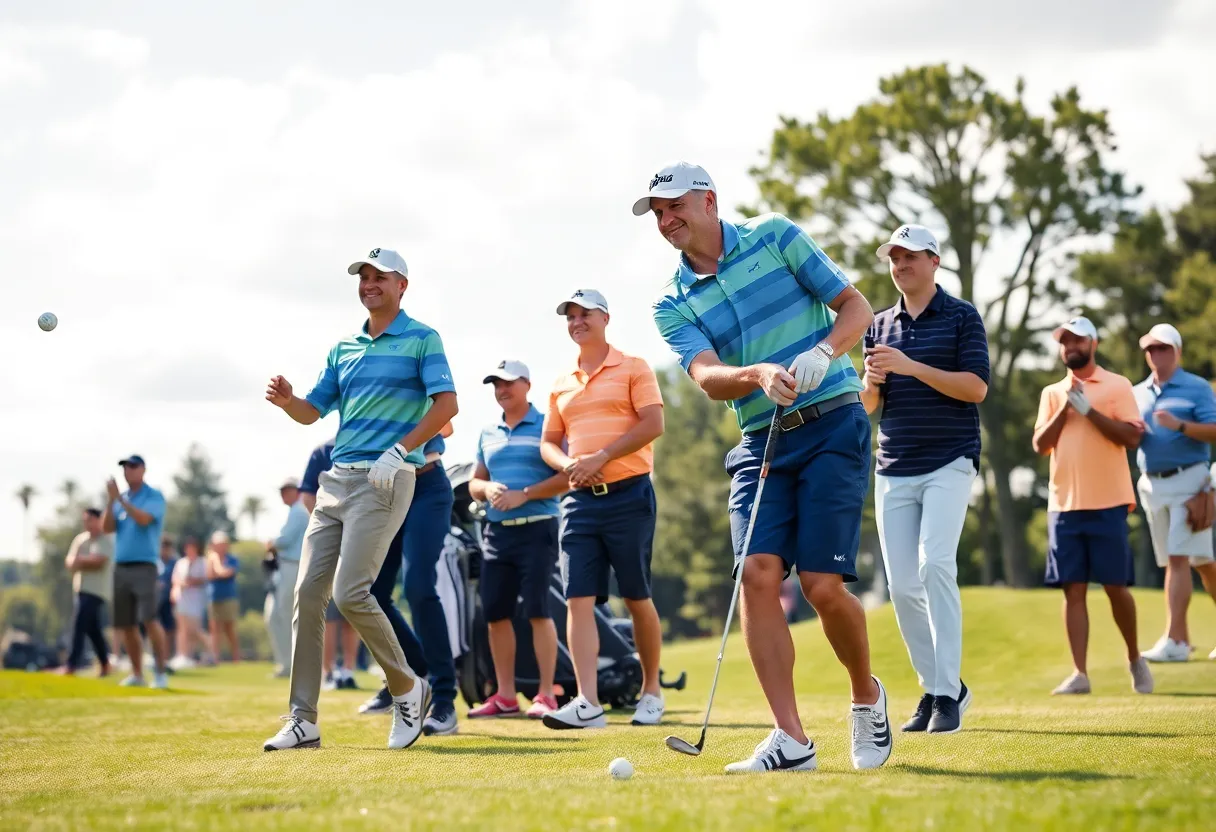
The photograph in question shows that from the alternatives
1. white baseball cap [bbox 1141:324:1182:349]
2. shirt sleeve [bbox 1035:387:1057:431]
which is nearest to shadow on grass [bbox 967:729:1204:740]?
shirt sleeve [bbox 1035:387:1057:431]

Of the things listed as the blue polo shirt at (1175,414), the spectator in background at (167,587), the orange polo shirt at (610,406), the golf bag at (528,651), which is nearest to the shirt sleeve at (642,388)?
the orange polo shirt at (610,406)

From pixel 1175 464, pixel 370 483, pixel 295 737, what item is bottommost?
pixel 295 737

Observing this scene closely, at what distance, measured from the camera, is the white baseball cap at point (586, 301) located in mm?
9297

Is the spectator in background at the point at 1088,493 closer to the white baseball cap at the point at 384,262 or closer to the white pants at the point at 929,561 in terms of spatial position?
the white pants at the point at 929,561

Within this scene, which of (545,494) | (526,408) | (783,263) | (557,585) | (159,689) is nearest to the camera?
(783,263)

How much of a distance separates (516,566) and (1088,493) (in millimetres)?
4197

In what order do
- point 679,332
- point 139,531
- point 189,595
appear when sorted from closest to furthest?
point 679,332 → point 139,531 → point 189,595

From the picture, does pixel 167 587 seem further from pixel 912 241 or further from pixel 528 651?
pixel 912 241

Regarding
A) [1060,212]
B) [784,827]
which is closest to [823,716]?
[784,827]

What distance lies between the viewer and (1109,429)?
32.8 feet

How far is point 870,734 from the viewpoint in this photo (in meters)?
5.74

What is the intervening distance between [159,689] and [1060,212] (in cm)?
2908

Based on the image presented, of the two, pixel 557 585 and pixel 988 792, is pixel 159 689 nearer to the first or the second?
pixel 557 585

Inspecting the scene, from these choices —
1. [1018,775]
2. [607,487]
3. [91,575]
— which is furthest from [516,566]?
[91,575]
